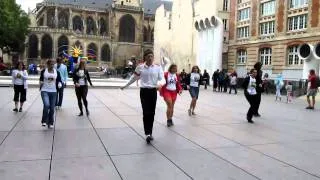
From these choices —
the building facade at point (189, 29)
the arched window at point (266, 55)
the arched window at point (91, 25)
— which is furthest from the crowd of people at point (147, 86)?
the arched window at point (91, 25)

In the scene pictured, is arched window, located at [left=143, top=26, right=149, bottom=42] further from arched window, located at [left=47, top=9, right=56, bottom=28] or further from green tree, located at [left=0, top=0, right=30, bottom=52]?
green tree, located at [left=0, top=0, right=30, bottom=52]

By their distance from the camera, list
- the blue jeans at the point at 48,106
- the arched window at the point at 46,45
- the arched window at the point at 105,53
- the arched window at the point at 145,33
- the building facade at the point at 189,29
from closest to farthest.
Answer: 1. the blue jeans at the point at 48,106
2. the building facade at the point at 189,29
3. the arched window at the point at 46,45
4. the arched window at the point at 105,53
5. the arched window at the point at 145,33

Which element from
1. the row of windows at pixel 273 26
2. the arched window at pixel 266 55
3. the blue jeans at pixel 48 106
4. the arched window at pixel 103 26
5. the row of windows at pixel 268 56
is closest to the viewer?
the blue jeans at pixel 48 106

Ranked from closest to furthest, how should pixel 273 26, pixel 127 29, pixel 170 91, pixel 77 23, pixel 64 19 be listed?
1. pixel 170 91
2. pixel 273 26
3. pixel 64 19
4. pixel 77 23
5. pixel 127 29

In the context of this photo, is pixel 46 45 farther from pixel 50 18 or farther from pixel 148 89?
pixel 148 89

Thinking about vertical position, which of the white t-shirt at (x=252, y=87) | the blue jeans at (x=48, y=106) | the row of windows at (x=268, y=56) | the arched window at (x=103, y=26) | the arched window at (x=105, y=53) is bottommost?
the blue jeans at (x=48, y=106)

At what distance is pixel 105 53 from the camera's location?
82.4 meters

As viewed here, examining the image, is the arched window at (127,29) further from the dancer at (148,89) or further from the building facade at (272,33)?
the dancer at (148,89)

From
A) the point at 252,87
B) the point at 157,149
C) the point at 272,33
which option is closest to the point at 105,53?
the point at 272,33

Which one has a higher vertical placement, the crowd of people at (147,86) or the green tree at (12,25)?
the green tree at (12,25)

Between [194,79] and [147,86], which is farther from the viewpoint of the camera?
[194,79]

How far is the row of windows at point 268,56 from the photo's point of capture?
35.5 metres

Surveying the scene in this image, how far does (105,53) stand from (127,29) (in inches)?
316

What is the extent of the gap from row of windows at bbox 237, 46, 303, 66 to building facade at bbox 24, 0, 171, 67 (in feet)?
130
